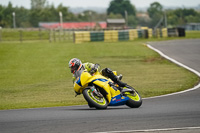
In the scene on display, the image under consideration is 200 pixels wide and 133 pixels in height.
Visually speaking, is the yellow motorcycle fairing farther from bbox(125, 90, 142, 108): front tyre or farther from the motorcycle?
bbox(125, 90, 142, 108): front tyre

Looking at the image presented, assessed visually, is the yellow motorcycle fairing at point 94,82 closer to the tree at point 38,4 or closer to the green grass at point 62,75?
the green grass at point 62,75

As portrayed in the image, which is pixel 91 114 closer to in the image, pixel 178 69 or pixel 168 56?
pixel 178 69

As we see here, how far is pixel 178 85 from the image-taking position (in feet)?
55.6

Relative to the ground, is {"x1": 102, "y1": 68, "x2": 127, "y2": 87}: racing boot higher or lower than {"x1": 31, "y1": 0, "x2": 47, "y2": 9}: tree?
lower

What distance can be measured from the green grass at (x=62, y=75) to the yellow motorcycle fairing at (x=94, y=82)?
8.43ft

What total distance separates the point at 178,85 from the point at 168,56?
507 inches

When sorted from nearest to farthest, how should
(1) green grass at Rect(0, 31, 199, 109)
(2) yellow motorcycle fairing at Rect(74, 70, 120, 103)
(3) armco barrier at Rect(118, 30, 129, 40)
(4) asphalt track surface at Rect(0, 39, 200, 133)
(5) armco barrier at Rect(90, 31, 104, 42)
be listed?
(4) asphalt track surface at Rect(0, 39, 200, 133)
(2) yellow motorcycle fairing at Rect(74, 70, 120, 103)
(1) green grass at Rect(0, 31, 199, 109)
(5) armco barrier at Rect(90, 31, 104, 42)
(3) armco barrier at Rect(118, 30, 129, 40)

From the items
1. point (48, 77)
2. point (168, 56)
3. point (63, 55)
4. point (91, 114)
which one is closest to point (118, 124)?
point (91, 114)

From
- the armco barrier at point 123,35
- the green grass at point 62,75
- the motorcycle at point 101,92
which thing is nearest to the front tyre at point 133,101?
the motorcycle at point 101,92

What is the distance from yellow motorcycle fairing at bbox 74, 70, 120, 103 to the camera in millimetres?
10633

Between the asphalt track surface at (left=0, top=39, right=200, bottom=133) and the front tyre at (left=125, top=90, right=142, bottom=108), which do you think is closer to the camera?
the asphalt track surface at (left=0, top=39, right=200, bottom=133)

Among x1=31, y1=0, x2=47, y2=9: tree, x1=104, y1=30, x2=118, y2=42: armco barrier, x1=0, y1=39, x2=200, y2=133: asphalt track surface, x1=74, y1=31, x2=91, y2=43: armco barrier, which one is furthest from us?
x1=31, y1=0, x2=47, y2=9: tree

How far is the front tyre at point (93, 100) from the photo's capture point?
408 inches

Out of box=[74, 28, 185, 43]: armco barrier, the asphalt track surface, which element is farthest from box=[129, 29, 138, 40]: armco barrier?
the asphalt track surface
